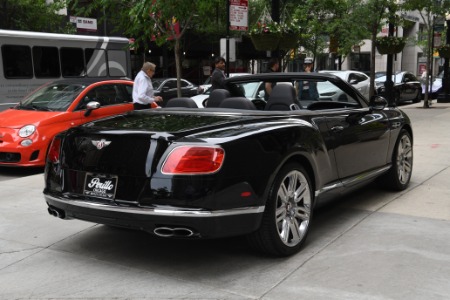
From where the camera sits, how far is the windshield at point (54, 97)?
30.9ft

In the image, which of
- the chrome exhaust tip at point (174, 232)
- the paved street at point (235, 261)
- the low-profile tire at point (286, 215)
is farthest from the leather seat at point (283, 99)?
the chrome exhaust tip at point (174, 232)

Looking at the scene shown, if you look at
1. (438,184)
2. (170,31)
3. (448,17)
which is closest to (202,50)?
(448,17)

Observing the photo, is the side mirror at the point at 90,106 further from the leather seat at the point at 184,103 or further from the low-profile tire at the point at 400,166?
the low-profile tire at the point at 400,166

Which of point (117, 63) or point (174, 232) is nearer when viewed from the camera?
point (174, 232)

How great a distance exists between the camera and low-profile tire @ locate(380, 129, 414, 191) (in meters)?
6.29

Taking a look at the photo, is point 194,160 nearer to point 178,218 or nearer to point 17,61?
point 178,218

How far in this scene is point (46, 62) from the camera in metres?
15.8

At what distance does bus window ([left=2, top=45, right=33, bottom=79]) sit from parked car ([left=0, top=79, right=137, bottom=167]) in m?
5.31

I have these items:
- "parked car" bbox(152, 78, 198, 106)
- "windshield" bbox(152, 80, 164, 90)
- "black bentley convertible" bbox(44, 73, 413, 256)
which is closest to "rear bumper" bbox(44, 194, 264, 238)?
"black bentley convertible" bbox(44, 73, 413, 256)

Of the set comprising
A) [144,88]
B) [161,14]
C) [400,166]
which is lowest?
[400,166]

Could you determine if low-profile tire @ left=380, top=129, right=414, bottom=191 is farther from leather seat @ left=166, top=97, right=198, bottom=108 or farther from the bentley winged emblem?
the bentley winged emblem

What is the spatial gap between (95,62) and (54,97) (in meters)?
8.21

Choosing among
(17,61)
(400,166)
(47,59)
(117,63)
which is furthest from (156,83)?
(400,166)

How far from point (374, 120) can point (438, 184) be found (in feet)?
5.91
